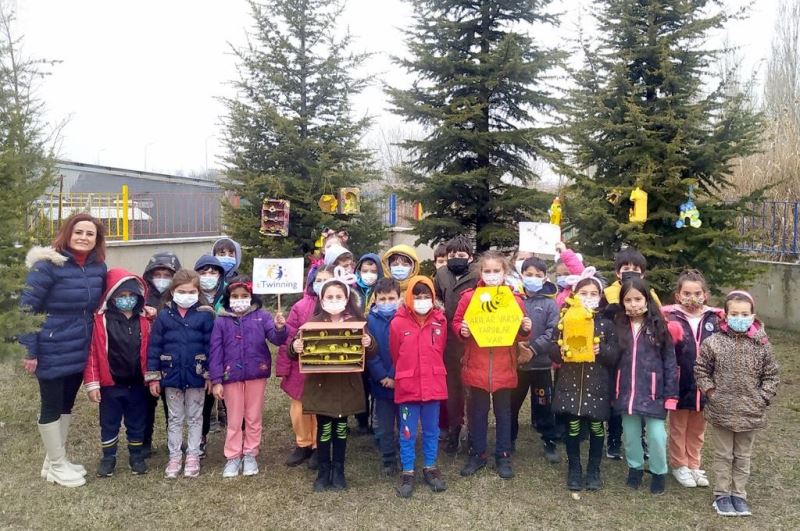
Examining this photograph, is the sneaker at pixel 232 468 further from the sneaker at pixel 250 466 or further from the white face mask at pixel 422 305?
the white face mask at pixel 422 305

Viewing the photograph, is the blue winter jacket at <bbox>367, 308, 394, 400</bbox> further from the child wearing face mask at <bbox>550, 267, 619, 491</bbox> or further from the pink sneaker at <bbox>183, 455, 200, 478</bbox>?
the pink sneaker at <bbox>183, 455, 200, 478</bbox>

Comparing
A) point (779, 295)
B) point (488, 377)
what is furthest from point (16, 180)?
point (779, 295)

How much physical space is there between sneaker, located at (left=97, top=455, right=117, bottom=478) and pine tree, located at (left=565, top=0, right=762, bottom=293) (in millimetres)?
5824

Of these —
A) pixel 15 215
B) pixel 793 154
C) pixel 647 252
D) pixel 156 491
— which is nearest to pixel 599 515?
pixel 156 491

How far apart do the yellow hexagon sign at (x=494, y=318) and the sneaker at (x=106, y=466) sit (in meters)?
3.12

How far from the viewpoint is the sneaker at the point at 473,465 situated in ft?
16.2

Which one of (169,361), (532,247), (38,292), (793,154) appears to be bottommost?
(169,361)

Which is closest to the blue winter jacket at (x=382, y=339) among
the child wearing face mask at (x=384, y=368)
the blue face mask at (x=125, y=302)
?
the child wearing face mask at (x=384, y=368)

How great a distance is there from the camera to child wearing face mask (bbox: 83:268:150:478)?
4809mm

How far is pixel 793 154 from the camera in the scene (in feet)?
43.0

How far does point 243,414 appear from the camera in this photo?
5027mm

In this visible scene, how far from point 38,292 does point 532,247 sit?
402cm

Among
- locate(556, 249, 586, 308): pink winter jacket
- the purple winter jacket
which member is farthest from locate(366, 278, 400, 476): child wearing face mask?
locate(556, 249, 586, 308): pink winter jacket

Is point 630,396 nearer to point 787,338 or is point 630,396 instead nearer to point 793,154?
point 787,338
